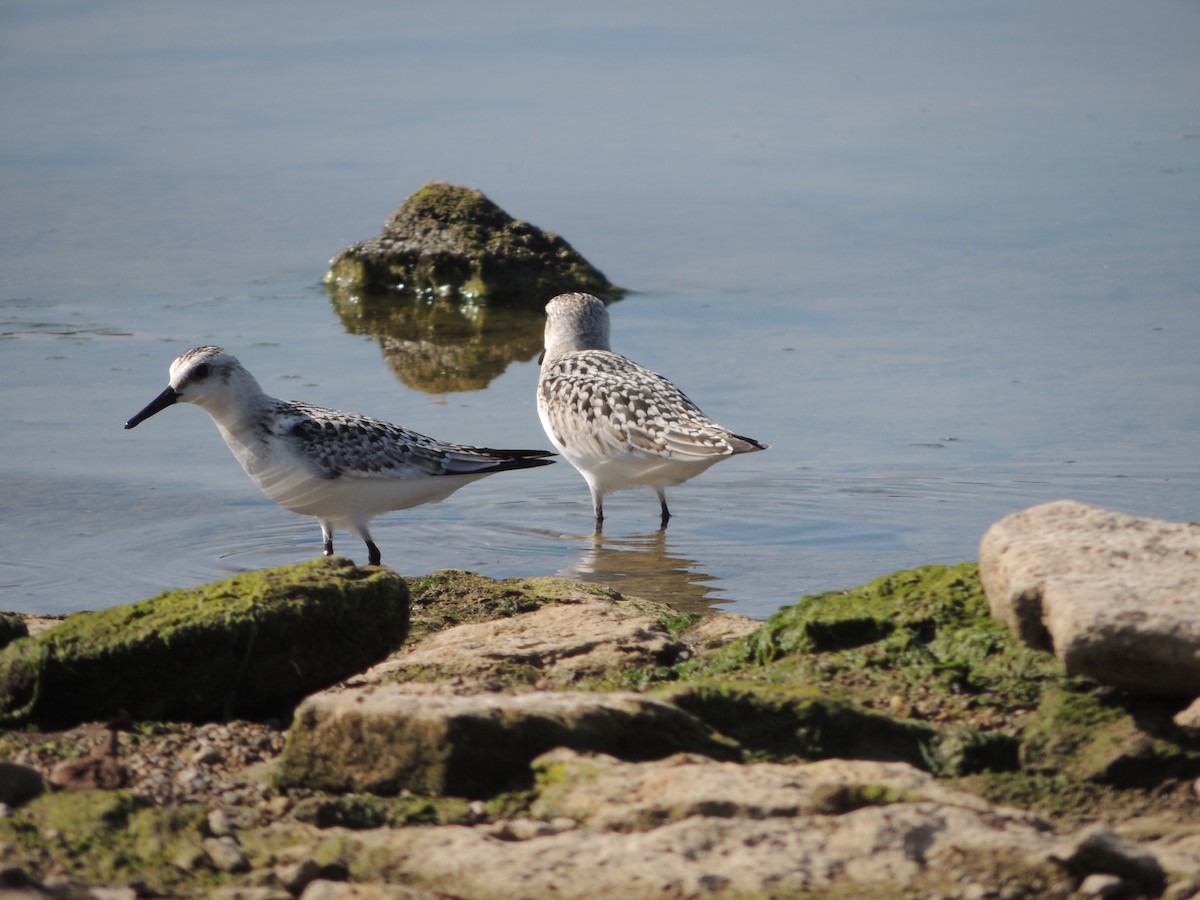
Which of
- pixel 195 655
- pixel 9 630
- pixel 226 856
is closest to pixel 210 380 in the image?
pixel 9 630

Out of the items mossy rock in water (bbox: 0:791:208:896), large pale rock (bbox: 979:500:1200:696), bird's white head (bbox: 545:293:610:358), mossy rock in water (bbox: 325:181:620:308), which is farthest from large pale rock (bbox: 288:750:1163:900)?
mossy rock in water (bbox: 325:181:620:308)

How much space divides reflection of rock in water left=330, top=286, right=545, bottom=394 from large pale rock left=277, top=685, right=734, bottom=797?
24.2 ft

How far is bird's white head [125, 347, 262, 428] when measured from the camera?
7582 mm

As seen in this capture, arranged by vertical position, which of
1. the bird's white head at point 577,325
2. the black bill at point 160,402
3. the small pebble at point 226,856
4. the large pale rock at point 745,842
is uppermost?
the bird's white head at point 577,325

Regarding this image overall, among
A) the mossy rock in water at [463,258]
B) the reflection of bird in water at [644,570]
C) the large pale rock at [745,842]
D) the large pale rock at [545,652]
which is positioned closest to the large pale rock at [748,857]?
the large pale rock at [745,842]

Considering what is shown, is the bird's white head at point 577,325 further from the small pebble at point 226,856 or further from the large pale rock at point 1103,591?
the small pebble at point 226,856

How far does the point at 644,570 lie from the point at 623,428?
99 centimetres

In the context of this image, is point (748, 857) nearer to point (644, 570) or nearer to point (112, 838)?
point (112, 838)

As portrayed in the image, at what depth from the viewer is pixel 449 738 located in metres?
3.86

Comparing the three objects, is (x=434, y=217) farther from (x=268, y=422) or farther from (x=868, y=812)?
(x=868, y=812)

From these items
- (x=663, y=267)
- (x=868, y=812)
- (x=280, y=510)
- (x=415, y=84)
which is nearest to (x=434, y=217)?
(x=663, y=267)

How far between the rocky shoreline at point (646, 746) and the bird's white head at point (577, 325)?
499cm

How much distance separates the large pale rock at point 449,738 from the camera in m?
3.88

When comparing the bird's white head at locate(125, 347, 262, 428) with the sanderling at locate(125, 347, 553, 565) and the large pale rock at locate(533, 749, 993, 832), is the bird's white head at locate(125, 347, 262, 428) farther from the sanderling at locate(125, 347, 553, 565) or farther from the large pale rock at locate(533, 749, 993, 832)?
the large pale rock at locate(533, 749, 993, 832)
